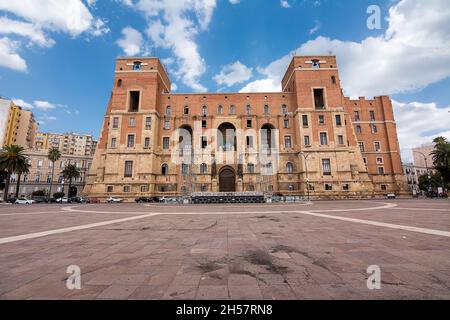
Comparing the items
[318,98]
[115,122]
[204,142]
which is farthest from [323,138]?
[115,122]

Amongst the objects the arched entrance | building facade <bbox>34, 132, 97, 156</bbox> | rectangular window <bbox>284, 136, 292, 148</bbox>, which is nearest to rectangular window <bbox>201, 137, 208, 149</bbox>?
the arched entrance

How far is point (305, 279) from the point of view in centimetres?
312

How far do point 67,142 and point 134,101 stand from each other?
7722 cm

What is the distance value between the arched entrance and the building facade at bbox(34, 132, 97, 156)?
78.1m

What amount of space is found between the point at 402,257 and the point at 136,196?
36735mm

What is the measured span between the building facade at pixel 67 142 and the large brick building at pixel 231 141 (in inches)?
2607

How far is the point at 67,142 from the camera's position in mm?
97625

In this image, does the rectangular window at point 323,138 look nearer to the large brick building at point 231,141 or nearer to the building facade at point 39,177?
the large brick building at point 231,141

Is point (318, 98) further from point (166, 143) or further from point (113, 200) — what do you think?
point (113, 200)

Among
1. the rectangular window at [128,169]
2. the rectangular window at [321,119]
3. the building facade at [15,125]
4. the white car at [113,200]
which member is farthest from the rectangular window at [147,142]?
the building facade at [15,125]

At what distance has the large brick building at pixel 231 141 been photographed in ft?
120

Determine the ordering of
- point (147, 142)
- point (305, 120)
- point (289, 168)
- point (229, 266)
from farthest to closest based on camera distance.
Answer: point (289, 168), point (305, 120), point (147, 142), point (229, 266)

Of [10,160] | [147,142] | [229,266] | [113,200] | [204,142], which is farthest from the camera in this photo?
[204,142]
